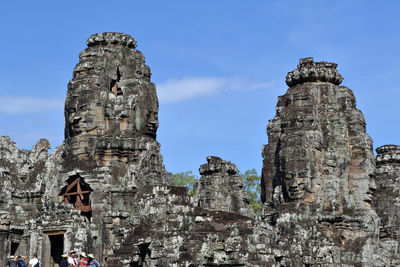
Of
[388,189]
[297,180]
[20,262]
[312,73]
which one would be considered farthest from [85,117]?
[388,189]

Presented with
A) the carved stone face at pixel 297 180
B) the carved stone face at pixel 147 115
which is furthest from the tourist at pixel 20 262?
the carved stone face at pixel 147 115

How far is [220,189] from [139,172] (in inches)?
384

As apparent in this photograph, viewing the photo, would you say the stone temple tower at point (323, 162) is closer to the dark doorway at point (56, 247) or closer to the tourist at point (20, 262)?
the dark doorway at point (56, 247)

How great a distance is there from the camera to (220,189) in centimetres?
4541

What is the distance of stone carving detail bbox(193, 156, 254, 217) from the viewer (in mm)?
44812

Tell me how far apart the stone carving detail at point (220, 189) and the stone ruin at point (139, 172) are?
24.5 ft

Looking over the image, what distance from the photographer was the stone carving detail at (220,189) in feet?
147

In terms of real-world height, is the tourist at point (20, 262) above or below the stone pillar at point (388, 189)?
below

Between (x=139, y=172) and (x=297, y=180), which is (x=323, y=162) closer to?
(x=297, y=180)

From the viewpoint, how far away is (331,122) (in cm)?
3581

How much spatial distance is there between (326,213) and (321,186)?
3.54 feet

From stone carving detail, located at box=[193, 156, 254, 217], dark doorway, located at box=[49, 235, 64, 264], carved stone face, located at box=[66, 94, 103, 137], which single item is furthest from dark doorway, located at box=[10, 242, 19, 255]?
stone carving detail, located at box=[193, 156, 254, 217]

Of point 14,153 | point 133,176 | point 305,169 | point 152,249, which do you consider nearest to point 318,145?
point 305,169

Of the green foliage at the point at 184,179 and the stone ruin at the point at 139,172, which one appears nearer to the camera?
the stone ruin at the point at 139,172
